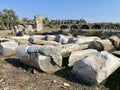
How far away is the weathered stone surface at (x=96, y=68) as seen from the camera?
5466 millimetres

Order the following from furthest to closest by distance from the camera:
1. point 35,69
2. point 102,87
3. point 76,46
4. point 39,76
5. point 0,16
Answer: point 0,16, point 76,46, point 35,69, point 39,76, point 102,87

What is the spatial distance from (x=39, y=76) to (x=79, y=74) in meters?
1.07

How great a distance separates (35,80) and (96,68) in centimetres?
156

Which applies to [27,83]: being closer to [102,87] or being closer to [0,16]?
[102,87]

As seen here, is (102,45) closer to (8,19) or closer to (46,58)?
(46,58)

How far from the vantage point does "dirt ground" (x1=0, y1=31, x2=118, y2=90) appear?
5516mm

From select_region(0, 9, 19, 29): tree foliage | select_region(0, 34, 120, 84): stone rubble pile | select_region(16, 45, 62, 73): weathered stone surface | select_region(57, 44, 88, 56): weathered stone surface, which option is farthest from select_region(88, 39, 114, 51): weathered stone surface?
select_region(0, 9, 19, 29): tree foliage

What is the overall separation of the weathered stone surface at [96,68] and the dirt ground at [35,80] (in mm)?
176

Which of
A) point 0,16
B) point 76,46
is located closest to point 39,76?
point 76,46

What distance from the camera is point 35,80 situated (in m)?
5.95

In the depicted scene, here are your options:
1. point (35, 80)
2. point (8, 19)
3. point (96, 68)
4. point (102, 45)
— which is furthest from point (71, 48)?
point (8, 19)

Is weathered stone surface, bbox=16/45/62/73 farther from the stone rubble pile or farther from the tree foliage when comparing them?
the tree foliage

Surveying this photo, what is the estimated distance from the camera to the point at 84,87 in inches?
215

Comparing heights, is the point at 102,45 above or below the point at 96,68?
above
